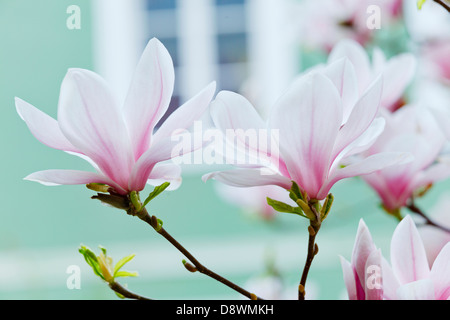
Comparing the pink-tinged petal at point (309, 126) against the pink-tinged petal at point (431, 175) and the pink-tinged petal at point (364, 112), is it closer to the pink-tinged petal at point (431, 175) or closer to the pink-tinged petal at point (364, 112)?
the pink-tinged petal at point (364, 112)

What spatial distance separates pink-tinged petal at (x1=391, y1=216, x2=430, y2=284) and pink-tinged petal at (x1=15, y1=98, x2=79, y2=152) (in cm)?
16

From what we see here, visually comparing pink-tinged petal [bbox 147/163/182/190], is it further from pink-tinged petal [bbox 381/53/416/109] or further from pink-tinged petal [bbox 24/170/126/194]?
pink-tinged petal [bbox 381/53/416/109]

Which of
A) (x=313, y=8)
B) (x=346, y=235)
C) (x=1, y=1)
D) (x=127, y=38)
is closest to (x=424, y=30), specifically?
(x=313, y=8)

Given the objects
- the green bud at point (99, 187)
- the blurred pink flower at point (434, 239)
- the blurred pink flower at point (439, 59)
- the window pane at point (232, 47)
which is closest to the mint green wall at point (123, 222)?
the window pane at point (232, 47)

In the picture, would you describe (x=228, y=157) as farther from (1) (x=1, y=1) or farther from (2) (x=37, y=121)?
(1) (x=1, y=1)

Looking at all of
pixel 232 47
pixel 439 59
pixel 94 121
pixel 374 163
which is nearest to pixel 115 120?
pixel 94 121

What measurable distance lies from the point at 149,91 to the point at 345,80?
0.29ft

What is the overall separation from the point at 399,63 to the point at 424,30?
0.29 m

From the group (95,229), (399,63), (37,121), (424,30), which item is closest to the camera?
(37,121)

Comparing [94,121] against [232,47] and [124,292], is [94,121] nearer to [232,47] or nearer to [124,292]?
[124,292]

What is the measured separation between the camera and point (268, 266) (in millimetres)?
691

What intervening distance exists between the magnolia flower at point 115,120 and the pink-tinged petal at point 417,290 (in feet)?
0.40

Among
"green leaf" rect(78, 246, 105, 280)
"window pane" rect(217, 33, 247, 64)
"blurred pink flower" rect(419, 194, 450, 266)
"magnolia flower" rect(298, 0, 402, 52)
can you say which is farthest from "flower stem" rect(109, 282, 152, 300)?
"window pane" rect(217, 33, 247, 64)

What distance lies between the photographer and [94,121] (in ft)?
0.85
